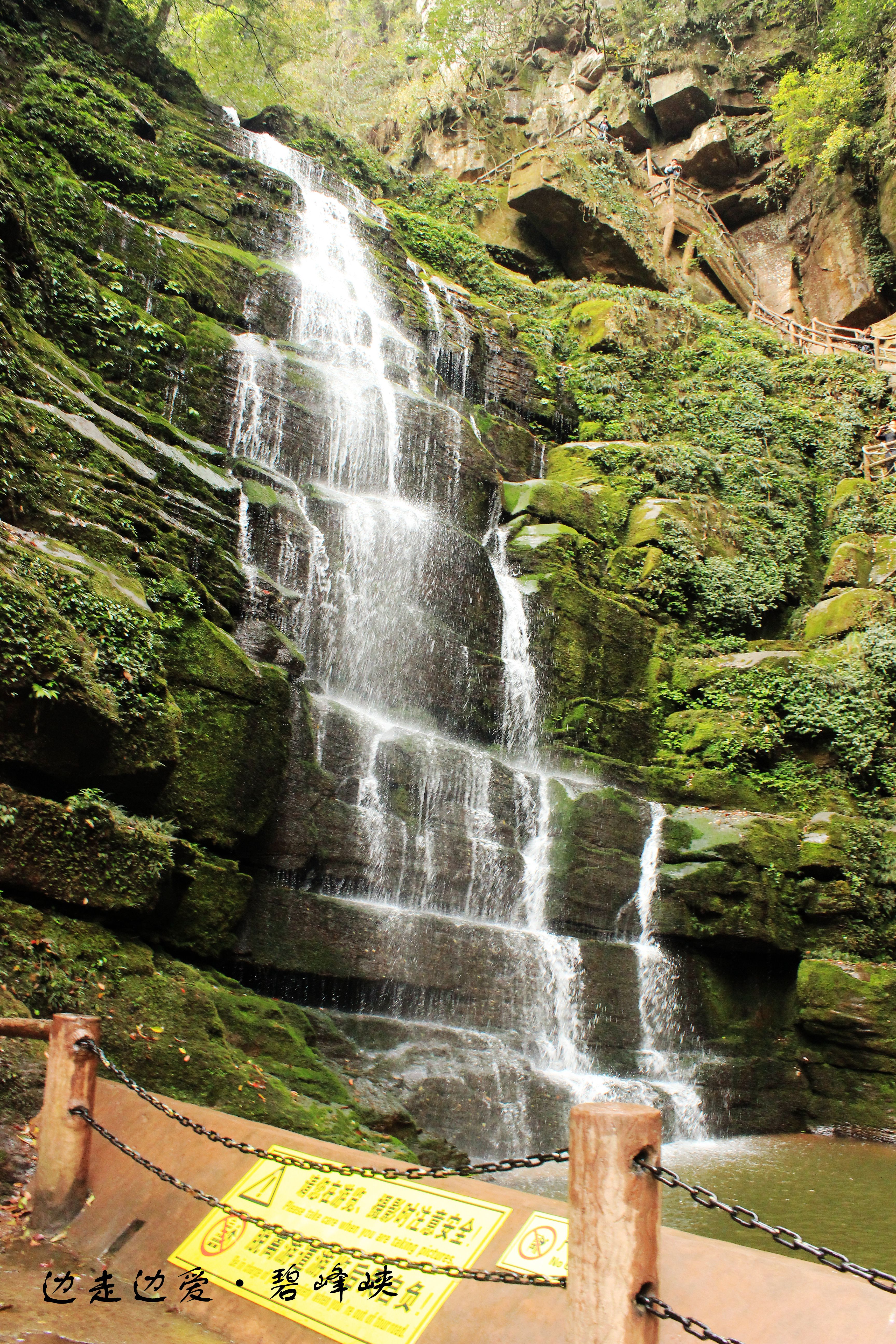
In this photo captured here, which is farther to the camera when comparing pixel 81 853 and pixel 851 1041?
pixel 851 1041

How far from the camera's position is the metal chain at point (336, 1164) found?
2336 millimetres

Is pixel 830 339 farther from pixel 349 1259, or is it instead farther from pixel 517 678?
pixel 349 1259

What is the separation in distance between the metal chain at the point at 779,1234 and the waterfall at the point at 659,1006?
754 centimetres

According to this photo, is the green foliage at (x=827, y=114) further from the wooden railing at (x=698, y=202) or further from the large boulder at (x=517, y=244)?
the large boulder at (x=517, y=244)

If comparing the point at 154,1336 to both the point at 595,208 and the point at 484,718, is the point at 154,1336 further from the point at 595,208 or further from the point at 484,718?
the point at 595,208

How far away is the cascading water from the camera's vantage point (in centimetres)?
795

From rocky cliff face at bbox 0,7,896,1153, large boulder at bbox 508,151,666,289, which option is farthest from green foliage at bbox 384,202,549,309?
large boulder at bbox 508,151,666,289

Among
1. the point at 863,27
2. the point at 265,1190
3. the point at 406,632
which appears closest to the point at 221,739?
the point at 406,632

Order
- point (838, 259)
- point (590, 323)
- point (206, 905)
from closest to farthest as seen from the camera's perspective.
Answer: point (206, 905) < point (590, 323) < point (838, 259)

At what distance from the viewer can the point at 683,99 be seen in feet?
97.6

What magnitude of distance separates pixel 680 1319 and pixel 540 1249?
0.71 meters

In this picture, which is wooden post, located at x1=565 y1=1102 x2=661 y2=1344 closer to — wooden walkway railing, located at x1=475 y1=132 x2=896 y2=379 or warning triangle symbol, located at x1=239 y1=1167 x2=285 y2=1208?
warning triangle symbol, located at x1=239 y1=1167 x2=285 y2=1208

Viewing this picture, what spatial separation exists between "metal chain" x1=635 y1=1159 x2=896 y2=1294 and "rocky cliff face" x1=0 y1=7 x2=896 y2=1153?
3357mm

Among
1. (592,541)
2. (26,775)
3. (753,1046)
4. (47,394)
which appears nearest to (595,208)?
(592,541)
